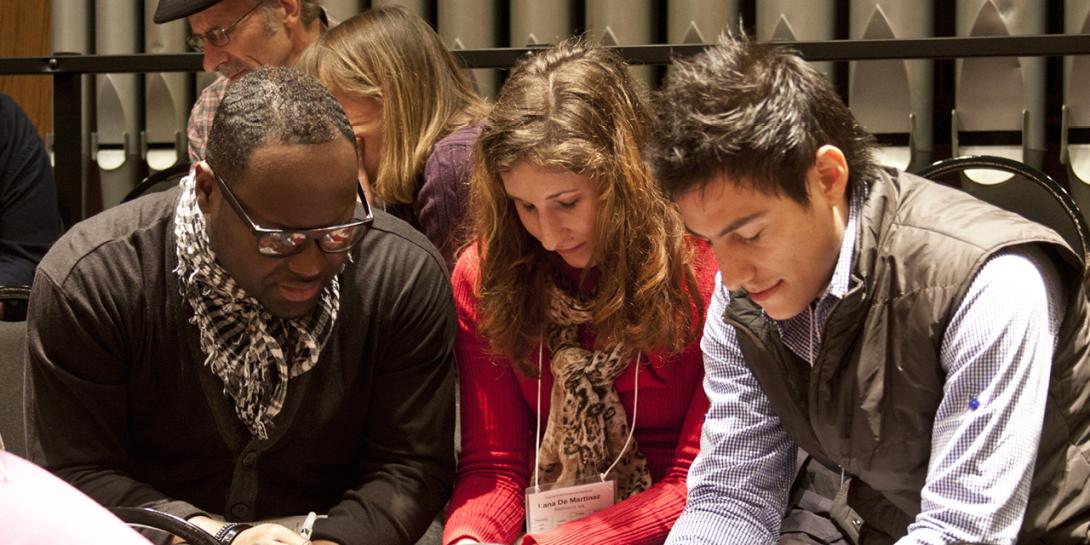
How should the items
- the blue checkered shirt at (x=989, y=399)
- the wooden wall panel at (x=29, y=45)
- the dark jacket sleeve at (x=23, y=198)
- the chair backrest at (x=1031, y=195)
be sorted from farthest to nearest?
the wooden wall panel at (x=29, y=45) → the dark jacket sleeve at (x=23, y=198) → the chair backrest at (x=1031, y=195) → the blue checkered shirt at (x=989, y=399)

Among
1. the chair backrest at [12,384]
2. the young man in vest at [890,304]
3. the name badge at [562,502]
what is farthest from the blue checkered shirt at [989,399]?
the chair backrest at [12,384]

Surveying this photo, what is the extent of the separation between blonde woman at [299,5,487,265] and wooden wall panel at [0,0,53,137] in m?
1.90

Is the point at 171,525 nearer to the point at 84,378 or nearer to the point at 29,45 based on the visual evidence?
the point at 84,378

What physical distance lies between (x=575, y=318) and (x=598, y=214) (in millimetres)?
185

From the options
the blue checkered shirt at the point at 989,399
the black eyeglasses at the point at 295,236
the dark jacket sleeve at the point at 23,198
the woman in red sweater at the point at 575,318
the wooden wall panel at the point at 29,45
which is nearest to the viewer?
the blue checkered shirt at the point at 989,399

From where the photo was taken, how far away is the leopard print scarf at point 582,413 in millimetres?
2162

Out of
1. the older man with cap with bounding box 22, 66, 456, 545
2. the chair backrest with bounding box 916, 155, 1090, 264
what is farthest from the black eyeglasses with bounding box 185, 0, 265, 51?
the chair backrest with bounding box 916, 155, 1090, 264

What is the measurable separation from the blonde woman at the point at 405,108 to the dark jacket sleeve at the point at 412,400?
0.37 meters

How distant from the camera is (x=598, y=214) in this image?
211 cm

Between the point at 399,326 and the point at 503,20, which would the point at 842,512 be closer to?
the point at 399,326

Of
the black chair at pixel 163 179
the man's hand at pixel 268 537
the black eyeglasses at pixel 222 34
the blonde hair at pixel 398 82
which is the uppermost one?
the black eyeglasses at pixel 222 34

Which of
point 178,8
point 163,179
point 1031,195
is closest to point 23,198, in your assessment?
point 163,179

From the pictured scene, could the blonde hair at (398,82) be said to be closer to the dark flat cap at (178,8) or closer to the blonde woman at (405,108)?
the blonde woman at (405,108)

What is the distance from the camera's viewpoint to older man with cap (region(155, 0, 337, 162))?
3.04 meters
